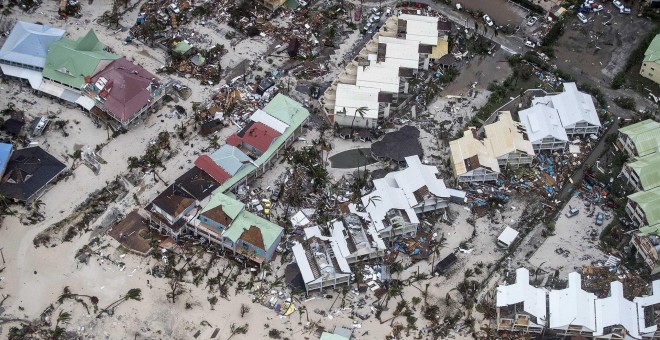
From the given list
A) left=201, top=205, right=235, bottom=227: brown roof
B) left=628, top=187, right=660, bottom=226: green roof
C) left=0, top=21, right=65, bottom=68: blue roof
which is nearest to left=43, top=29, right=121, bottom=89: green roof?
left=0, top=21, right=65, bottom=68: blue roof

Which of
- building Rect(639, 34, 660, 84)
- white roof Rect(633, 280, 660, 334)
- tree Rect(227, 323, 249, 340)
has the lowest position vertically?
white roof Rect(633, 280, 660, 334)

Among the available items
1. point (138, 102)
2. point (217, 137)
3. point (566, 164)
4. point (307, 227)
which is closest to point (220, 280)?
point (307, 227)

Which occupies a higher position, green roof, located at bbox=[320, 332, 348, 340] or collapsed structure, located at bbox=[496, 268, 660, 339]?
green roof, located at bbox=[320, 332, 348, 340]

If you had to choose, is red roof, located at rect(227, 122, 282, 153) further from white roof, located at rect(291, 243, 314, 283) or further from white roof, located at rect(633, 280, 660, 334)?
white roof, located at rect(633, 280, 660, 334)

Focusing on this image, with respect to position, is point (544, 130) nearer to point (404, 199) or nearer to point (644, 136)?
point (644, 136)

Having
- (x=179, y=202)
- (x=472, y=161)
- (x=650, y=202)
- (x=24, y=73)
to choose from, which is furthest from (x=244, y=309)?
(x=650, y=202)
